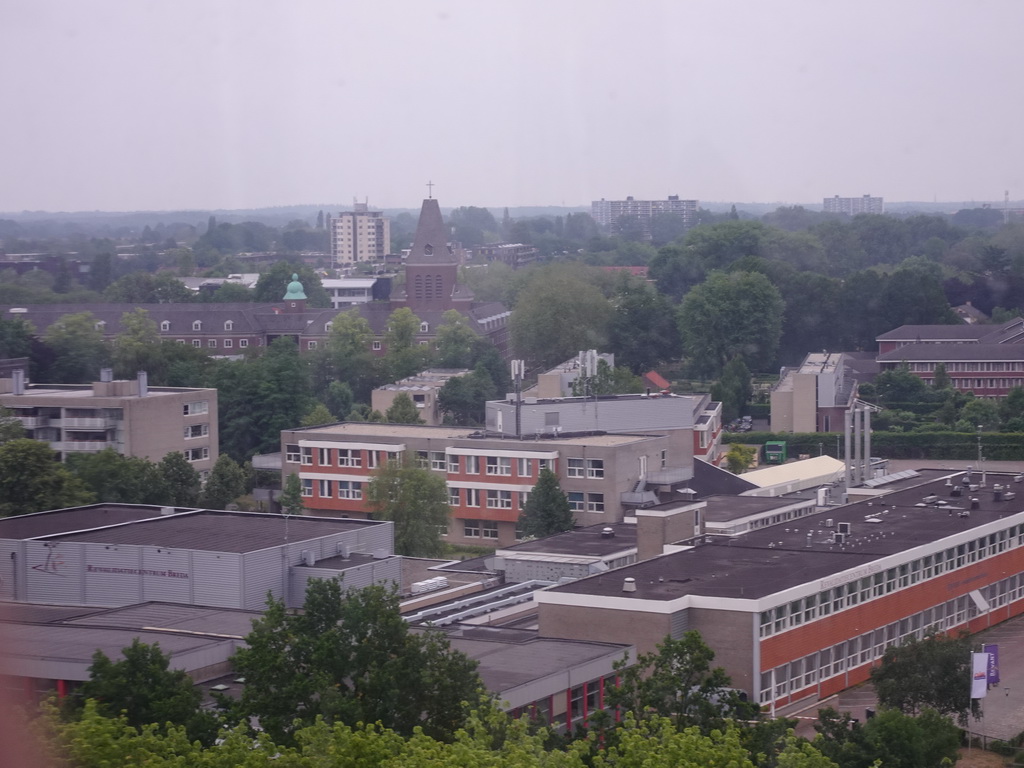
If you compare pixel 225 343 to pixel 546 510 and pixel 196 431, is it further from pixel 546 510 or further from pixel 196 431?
pixel 546 510

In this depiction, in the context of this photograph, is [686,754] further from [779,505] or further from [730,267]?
[730,267]

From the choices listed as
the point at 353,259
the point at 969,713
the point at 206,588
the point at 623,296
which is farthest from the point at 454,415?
the point at 353,259

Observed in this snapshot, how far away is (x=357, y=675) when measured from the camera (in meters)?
5.60

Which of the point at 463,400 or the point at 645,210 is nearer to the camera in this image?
the point at 463,400

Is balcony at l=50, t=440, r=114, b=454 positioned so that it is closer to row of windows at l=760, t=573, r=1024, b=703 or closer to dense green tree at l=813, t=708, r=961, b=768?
row of windows at l=760, t=573, r=1024, b=703

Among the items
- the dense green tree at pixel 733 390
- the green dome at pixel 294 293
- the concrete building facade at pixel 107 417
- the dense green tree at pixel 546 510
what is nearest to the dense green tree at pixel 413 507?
the dense green tree at pixel 546 510

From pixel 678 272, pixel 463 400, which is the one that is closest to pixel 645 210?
pixel 678 272

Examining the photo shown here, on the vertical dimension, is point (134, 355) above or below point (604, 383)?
above

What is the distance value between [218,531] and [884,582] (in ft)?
15.6

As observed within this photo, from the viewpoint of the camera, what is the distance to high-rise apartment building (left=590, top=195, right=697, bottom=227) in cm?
6756

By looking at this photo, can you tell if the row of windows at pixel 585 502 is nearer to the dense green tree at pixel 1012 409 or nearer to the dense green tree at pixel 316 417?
the dense green tree at pixel 316 417

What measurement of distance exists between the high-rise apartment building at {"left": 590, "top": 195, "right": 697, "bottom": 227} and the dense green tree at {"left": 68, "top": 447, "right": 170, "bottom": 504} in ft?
175

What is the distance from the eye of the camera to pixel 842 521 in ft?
34.9

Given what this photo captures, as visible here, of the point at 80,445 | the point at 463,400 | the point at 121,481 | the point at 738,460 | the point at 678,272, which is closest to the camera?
the point at 121,481
